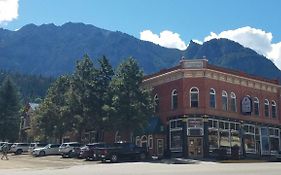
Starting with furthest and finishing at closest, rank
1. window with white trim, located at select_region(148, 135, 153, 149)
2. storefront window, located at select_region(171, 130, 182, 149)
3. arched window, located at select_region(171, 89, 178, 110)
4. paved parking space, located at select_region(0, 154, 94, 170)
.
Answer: window with white trim, located at select_region(148, 135, 153, 149), arched window, located at select_region(171, 89, 178, 110), storefront window, located at select_region(171, 130, 182, 149), paved parking space, located at select_region(0, 154, 94, 170)

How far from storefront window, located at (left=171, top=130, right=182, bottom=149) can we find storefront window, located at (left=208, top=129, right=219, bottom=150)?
11.4 feet

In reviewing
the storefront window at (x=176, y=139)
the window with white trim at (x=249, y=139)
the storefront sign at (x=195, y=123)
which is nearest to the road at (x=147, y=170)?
the storefront sign at (x=195, y=123)

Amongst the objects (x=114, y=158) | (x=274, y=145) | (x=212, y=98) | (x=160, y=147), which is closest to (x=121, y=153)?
(x=114, y=158)

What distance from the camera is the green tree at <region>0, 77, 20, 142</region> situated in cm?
7819

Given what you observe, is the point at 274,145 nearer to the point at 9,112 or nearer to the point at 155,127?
the point at 155,127

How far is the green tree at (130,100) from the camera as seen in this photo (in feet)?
163

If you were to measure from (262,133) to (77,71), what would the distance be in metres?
26.2

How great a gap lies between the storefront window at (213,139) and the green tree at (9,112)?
40.1 m

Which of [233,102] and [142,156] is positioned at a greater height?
[233,102]

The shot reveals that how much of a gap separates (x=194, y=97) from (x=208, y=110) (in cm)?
226

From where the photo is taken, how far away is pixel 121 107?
1964 inches

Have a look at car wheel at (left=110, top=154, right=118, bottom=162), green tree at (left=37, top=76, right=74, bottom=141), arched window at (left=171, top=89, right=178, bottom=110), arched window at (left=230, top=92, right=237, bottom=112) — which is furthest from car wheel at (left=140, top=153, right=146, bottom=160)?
green tree at (left=37, top=76, right=74, bottom=141)

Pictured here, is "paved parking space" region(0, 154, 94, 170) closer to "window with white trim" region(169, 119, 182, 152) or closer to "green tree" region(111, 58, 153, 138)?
"green tree" region(111, 58, 153, 138)

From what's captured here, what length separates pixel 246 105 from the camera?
56.1 m
